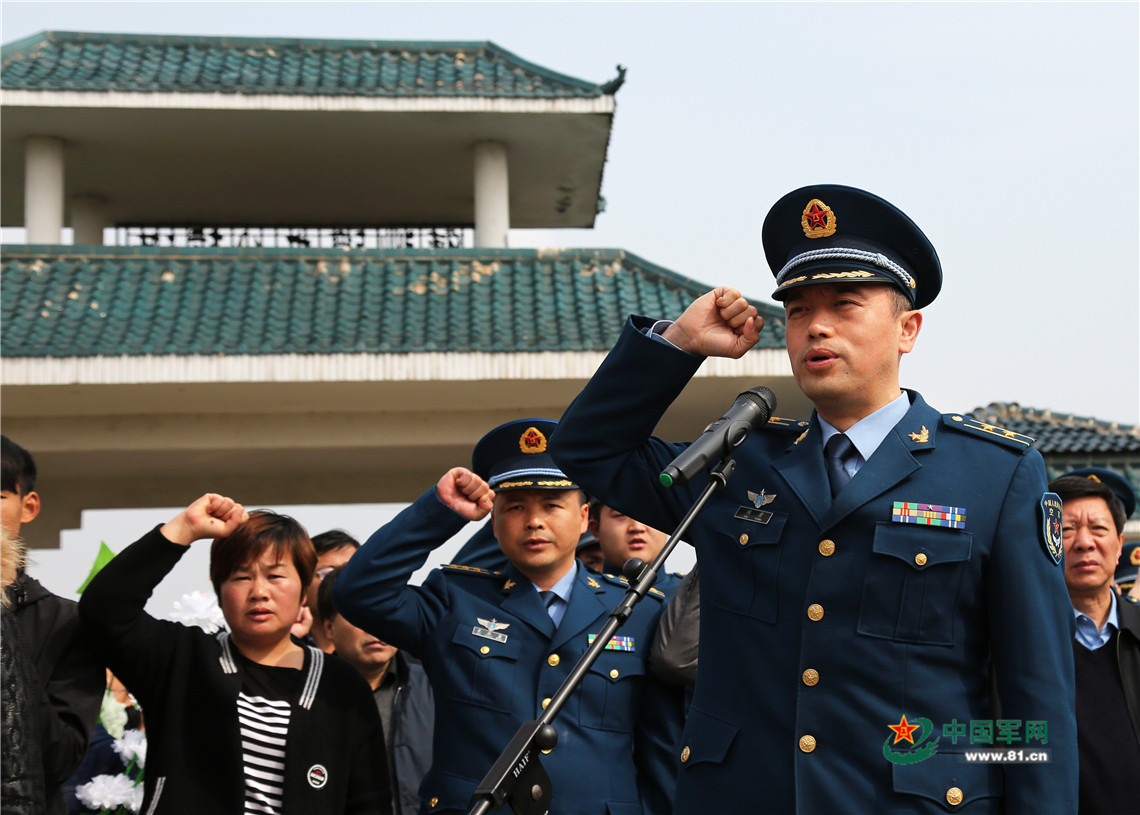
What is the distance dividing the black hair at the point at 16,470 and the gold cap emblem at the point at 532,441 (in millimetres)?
1346

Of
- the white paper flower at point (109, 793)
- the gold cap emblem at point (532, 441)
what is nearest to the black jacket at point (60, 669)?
the white paper flower at point (109, 793)

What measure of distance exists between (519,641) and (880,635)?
1.44 m

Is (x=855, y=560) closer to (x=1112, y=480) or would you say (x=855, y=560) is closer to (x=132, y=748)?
(x=132, y=748)

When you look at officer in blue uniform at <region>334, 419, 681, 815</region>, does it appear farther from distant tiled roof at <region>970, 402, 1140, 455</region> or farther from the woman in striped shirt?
distant tiled roof at <region>970, 402, 1140, 455</region>

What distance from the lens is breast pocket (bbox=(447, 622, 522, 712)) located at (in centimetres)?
337

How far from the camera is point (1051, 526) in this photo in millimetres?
2320

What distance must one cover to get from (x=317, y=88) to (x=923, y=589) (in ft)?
27.4

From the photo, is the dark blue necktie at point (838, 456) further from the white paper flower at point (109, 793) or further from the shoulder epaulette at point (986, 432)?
the white paper flower at point (109, 793)

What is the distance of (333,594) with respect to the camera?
3.43 metres

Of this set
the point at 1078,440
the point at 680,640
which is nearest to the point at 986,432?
the point at 680,640

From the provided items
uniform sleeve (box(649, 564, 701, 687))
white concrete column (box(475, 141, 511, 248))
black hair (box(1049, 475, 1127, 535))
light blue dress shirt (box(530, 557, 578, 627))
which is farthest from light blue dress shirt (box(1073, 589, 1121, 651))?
white concrete column (box(475, 141, 511, 248))

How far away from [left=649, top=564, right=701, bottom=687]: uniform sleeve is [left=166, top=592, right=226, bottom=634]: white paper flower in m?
1.67

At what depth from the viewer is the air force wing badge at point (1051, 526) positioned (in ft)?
7.48

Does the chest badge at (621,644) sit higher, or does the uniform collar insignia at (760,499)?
the uniform collar insignia at (760,499)
